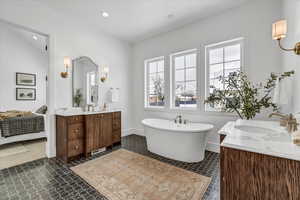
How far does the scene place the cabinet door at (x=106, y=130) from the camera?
317 centimetres

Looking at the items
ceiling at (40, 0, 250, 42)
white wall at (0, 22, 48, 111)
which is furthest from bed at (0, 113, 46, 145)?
ceiling at (40, 0, 250, 42)

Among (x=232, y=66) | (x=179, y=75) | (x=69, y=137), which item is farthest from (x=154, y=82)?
(x=69, y=137)

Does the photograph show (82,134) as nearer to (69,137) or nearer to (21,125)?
(69,137)

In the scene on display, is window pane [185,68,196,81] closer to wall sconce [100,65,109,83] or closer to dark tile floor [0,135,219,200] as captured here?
dark tile floor [0,135,219,200]

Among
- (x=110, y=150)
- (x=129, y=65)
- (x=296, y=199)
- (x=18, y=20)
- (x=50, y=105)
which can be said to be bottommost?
(x=110, y=150)

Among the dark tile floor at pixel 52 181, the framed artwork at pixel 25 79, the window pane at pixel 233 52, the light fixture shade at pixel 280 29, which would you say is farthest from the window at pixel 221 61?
the framed artwork at pixel 25 79

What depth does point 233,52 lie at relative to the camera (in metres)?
2.94

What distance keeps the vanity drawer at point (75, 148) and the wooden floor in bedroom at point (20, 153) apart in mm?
759

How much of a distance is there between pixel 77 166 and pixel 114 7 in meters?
3.18

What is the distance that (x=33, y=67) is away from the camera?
5.59m

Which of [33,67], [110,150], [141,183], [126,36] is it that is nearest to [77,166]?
[110,150]

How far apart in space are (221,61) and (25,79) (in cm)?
701

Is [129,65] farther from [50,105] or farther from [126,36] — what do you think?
[50,105]

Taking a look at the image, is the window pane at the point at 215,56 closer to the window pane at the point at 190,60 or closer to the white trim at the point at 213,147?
the window pane at the point at 190,60
